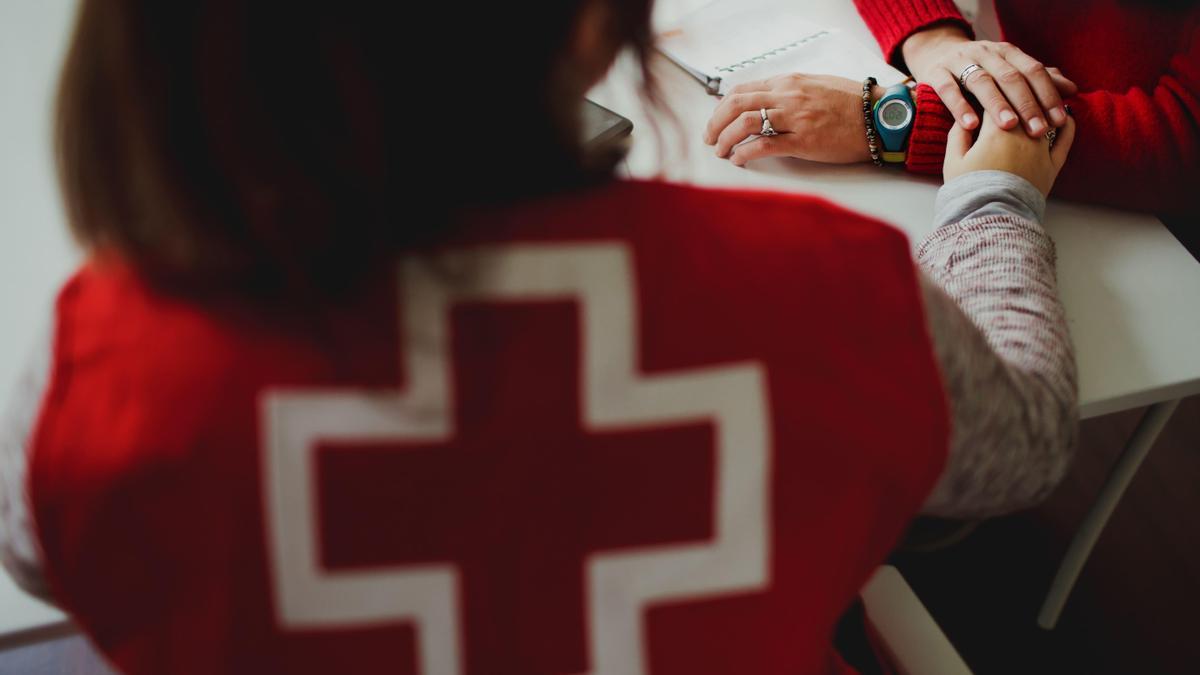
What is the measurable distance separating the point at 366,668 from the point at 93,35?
34 centimetres

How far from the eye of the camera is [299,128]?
410 mm

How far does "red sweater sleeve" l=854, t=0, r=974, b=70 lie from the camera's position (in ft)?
3.63

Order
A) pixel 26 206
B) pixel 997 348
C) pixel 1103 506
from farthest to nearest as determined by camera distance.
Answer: pixel 1103 506
pixel 26 206
pixel 997 348

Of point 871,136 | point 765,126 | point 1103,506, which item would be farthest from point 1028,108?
point 1103,506

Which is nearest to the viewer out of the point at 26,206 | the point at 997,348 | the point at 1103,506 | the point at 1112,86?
the point at 997,348

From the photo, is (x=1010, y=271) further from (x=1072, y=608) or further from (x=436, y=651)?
(x=1072, y=608)

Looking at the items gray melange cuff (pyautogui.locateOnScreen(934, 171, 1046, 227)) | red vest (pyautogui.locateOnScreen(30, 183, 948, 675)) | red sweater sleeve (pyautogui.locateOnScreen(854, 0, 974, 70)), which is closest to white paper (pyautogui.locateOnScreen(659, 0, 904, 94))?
red sweater sleeve (pyautogui.locateOnScreen(854, 0, 974, 70))

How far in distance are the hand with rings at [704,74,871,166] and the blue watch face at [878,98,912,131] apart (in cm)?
2

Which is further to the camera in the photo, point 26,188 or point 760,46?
point 760,46

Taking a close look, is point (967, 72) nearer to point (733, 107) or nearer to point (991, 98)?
point (991, 98)

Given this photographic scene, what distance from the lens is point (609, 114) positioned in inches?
37.5

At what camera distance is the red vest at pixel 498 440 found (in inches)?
17.0

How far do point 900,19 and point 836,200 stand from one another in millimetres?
340

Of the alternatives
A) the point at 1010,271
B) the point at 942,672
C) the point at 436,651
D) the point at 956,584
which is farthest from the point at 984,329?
the point at 956,584
